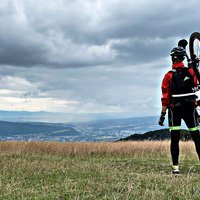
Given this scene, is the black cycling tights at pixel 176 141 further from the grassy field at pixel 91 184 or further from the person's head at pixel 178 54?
the person's head at pixel 178 54

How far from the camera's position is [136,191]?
485 centimetres

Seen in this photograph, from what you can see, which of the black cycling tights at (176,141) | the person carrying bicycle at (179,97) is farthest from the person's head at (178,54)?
the black cycling tights at (176,141)

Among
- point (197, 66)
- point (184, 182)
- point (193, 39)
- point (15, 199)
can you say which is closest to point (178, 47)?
point (197, 66)

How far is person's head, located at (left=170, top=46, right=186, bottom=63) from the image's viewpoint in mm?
7477

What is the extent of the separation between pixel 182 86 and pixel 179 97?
0.79 feet

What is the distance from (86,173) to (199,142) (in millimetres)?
2518

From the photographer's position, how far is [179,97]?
7.39 m

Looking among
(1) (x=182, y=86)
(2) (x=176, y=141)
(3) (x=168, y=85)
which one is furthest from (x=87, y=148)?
(1) (x=182, y=86)

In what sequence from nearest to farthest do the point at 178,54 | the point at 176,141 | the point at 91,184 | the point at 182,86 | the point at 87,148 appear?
the point at 91,184
the point at 182,86
the point at 178,54
the point at 176,141
the point at 87,148

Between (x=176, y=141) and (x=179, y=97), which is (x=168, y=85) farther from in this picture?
(x=176, y=141)

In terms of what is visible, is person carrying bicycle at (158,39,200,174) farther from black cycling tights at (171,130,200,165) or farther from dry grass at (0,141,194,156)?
dry grass at (0,141,194,156)


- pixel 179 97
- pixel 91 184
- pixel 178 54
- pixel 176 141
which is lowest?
pixel 91 184

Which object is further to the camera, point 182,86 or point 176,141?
point 176,141

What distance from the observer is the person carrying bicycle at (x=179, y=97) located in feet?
24.2
